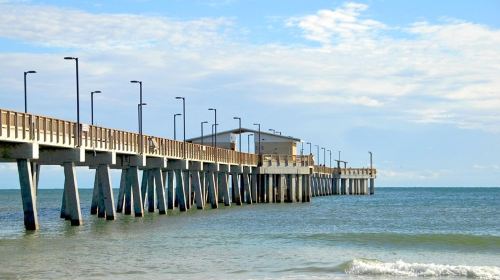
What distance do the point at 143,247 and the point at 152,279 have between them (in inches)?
374

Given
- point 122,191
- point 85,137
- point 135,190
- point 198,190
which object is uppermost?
point 85,137

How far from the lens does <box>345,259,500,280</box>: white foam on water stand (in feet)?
84.9

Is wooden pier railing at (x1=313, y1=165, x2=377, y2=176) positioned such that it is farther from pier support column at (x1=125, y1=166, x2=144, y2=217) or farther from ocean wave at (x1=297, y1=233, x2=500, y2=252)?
ocean wave at (x1=297, y1=233, x2=500, y2=252)

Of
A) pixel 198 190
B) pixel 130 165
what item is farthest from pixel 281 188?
pixel 130 165

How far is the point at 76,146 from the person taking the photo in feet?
140

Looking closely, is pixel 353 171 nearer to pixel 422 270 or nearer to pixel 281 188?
pixel 281 188

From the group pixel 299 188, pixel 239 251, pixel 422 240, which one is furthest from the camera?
pixel 299 188

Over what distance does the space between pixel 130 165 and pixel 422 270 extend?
30216mm

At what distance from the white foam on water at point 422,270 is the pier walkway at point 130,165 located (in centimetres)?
1514

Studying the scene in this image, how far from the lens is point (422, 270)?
2669cm

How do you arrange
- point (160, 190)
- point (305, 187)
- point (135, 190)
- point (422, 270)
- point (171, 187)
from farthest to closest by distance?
1. point (305, 187)
2. point (171, 187)
3. point (160, 190)
4. point (135, 190)
5. point (422, 270)

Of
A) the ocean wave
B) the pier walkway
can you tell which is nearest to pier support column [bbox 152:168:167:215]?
the pier walkway

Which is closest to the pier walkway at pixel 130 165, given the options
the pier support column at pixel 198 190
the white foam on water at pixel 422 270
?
the pier support column at pixel 198 190

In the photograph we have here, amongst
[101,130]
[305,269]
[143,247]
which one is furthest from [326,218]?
[305,269]
